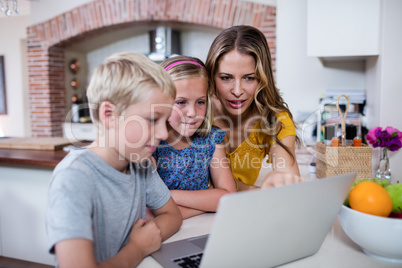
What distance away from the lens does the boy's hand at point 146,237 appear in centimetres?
79

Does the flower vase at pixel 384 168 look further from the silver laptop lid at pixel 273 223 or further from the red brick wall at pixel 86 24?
the red brick wall at pixel 86 24

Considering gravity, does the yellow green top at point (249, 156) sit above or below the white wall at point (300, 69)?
below

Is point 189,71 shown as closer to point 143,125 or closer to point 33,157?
point 143,125

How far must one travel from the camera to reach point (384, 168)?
174 centimetres

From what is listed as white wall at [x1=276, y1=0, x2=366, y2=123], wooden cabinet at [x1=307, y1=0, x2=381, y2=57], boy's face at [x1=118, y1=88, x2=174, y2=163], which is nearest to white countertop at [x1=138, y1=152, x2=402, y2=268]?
boy's face at [x1=118, y1=88, x2=174, y2=163]

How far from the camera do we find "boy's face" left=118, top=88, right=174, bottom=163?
756mm

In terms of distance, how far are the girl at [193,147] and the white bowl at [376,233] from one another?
434mm

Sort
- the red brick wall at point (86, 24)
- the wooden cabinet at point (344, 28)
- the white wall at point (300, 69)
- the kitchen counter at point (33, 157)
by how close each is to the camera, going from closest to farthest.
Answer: the kitchen counter at point (33, 157) < the wooden cabinet at point (344, 28) < the white wall at point (300, 69) < the red brick wall at point (86, 24)

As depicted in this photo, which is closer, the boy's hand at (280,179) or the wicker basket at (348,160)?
the boy's hand at (280,179)

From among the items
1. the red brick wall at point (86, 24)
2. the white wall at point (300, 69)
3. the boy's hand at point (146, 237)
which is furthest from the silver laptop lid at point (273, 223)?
the red brick wall at point (86, 24)

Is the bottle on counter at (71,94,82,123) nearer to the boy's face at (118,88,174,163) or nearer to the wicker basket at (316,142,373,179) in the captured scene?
the wicker basket at (316,142,373,179)

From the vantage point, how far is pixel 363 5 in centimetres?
238

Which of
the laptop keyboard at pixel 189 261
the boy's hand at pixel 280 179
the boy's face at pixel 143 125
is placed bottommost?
the laptop keyboard at pixel 189 261

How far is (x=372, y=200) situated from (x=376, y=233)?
68 millimetres
